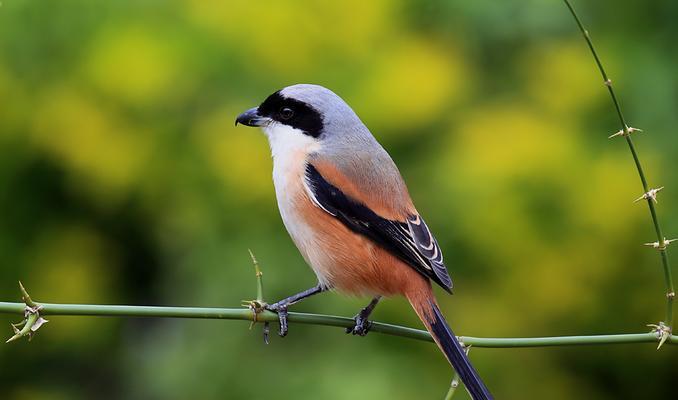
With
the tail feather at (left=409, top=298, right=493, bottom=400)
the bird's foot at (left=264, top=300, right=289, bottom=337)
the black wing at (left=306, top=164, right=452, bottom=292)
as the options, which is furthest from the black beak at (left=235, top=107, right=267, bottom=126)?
the tail feather at (left=409, top=298, right=493, bottom=400)

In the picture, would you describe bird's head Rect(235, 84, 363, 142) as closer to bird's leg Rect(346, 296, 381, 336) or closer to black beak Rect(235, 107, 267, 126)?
black beak Rect(235, 107, 267, 126)

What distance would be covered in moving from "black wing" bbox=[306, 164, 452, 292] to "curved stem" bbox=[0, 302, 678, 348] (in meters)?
0.37

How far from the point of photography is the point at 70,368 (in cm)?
446

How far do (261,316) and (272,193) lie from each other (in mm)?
1746

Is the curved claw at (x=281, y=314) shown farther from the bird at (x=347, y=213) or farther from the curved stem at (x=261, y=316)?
the curved stem at (x=261, y=316)

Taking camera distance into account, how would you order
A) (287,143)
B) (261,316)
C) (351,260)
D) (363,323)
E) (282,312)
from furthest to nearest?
(287,143) → (363,323) → (351,260) → (282,312) → (261,316)

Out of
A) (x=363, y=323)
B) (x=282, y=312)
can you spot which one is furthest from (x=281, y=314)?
(x=363, y=323)

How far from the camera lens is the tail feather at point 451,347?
242cm

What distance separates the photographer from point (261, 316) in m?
2.36

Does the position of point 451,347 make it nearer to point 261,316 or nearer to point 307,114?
point 261,316

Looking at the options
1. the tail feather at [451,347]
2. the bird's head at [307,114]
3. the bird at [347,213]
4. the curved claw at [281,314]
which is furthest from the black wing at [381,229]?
the curved claw at [281,314]

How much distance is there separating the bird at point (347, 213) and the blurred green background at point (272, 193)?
3.14 feet

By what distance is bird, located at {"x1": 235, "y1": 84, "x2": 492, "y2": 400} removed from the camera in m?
2.82

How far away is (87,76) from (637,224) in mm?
2589
